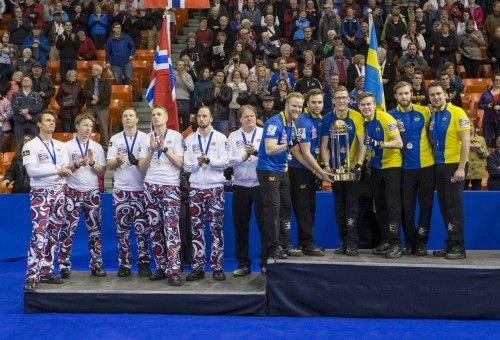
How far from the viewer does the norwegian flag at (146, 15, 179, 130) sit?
1084 cm

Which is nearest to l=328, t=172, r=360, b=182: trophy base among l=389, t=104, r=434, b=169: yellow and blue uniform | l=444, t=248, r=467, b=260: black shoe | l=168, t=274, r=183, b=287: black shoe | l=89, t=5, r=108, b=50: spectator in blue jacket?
l=389, t=104, r=434, b=169: yellow and blue uniform

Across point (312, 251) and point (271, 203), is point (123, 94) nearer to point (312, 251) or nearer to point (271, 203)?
point (271, 203)

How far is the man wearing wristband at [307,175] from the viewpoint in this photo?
9.27m

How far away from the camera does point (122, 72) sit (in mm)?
17797

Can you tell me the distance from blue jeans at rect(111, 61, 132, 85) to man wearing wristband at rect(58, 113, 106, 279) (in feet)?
26.5

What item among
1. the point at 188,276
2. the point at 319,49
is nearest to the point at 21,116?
the point at 319,49

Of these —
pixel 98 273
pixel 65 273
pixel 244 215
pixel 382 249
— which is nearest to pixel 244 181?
pixel 244 215

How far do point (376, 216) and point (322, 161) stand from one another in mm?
1069

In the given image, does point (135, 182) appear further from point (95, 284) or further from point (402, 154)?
point (402, 154)

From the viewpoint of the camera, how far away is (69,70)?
Answer: 17.2m

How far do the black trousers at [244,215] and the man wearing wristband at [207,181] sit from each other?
25 centimetres

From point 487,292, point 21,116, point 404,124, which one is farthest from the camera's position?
point 21,116

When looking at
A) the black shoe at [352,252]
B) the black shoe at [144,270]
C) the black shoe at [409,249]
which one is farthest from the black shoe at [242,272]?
the black shoe at [409,249]

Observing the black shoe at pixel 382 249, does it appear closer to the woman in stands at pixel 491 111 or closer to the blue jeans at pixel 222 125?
the blue jeans at pixel 222 125
